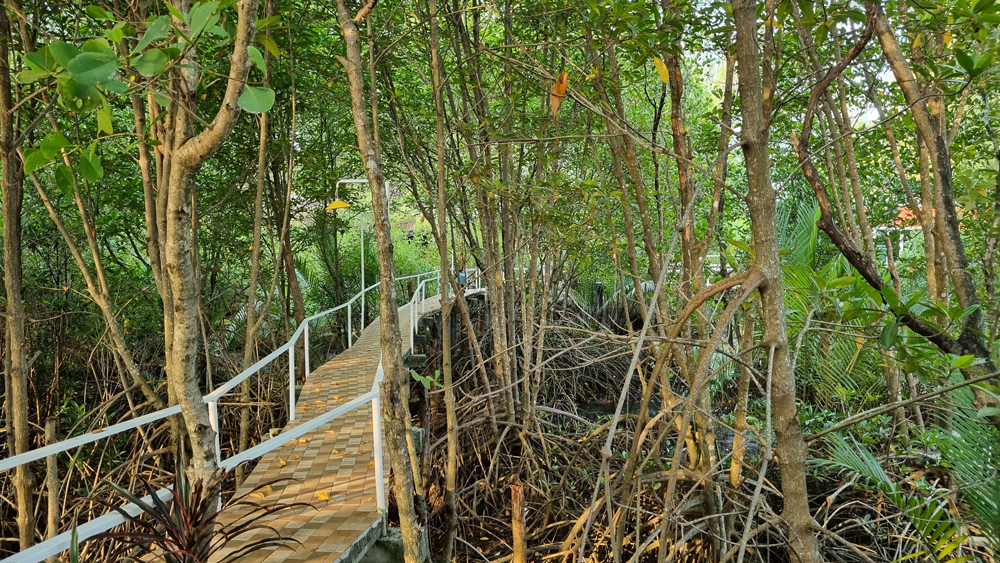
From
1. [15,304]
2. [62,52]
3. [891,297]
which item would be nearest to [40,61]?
[62,52]

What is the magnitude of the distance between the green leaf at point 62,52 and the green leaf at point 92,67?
4 centimetres

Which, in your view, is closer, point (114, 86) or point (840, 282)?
point (114, 86)

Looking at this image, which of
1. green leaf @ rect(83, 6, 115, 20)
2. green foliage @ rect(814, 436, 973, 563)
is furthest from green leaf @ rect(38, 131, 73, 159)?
green foliage @ rect(814, 436, 973, 563)

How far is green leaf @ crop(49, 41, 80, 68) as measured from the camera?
3.94 ft

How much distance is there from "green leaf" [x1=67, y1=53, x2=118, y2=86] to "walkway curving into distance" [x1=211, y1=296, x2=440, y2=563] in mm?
2393

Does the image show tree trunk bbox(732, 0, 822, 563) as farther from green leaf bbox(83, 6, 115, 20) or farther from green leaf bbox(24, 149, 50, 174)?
green leaf bbox(24, 149, 50, 174)

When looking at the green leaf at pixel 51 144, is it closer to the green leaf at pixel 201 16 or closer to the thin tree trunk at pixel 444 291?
the green leaf at pixel 201 16

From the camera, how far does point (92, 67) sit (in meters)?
1.19

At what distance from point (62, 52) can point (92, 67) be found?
0.10 m

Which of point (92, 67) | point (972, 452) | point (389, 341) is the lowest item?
point (972, 452)

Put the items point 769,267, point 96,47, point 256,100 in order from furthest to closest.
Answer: point 769,267 < point 256,100 < point 96,47

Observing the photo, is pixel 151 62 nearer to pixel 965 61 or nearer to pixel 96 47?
pixel 96 47

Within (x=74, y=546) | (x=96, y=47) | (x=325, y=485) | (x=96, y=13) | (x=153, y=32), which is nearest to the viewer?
(x=153, y=32)

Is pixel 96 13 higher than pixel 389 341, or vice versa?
pixel 96 13
